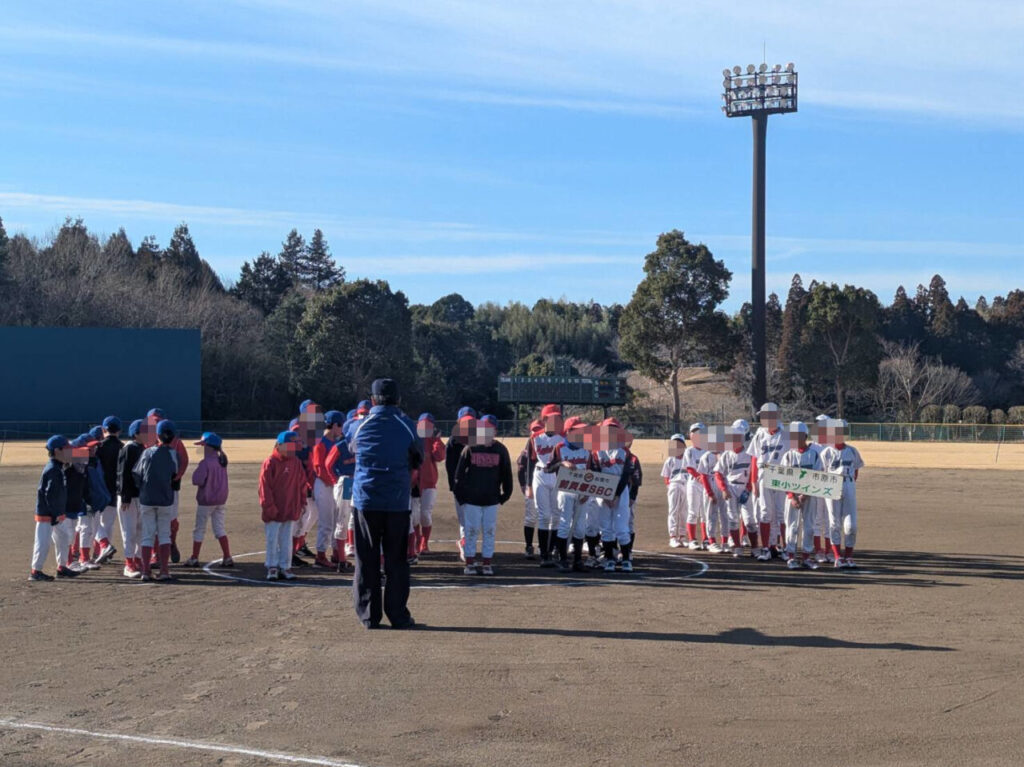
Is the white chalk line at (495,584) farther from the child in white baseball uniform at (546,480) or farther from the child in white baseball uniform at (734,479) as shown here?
the child in white baseball uniform at (734,479)


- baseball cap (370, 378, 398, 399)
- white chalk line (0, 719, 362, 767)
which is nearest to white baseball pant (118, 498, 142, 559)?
baseball cap (370, 378, 398, 399)

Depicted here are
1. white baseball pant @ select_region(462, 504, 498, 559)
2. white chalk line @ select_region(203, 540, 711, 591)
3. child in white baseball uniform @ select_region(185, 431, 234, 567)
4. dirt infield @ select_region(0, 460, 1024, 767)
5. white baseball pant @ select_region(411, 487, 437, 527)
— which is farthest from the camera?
white baseball pant @ select_region(411, 487, 437, 527)

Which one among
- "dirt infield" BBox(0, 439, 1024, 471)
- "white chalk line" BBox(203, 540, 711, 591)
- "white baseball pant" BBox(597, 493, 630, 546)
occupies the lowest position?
"white chalk line" BBox(203, 540, 711, 591)

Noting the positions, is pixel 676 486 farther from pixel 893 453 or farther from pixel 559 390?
pixel 559 390

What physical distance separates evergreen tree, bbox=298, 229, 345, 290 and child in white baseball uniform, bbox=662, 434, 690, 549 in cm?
7385

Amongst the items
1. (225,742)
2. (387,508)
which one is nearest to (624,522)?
(387,508)

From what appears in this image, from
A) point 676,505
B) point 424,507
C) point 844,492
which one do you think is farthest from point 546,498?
point 844,492

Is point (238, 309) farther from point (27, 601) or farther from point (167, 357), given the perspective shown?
point (27, 601)

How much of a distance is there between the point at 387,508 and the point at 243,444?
127 ft

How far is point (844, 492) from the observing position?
1305 centimetres

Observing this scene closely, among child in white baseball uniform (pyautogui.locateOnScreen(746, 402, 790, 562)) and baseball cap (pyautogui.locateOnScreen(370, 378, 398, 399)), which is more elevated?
baseball cap (pyautogui.locateOnScreen(370, 378, 398, 399))

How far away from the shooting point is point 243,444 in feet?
152

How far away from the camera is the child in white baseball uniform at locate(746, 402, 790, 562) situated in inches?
543

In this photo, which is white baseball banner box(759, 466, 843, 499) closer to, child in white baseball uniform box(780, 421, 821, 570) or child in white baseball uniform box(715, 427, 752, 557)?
child in white baseball uniform box(780, 421, 821, 570)
